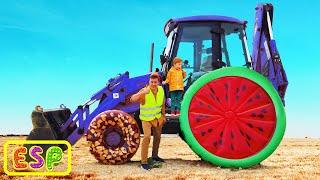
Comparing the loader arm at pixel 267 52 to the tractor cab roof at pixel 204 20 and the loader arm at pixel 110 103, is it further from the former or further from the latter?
the loader arm at pixel 110 103

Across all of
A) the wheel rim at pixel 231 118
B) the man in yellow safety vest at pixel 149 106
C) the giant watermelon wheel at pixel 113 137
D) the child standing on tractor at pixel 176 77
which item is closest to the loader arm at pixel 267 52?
the wheel rim at pixel 231 118

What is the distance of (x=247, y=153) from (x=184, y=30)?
2697 mm

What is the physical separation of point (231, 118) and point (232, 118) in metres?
0.02

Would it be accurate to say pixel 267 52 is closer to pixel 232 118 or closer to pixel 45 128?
pixel 232 118

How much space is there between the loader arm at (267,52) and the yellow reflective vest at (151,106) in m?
2.30

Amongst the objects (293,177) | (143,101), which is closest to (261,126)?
(293,177)

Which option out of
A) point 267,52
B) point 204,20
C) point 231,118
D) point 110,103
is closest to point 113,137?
point 110,103

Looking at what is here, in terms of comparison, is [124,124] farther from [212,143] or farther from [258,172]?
[258,172]

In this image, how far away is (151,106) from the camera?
29.8 feet

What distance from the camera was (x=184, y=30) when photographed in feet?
34.0

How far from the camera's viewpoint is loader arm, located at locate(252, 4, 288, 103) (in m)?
9.79

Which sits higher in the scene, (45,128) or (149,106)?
(149,106)

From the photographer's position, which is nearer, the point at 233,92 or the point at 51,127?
the point at 233,92

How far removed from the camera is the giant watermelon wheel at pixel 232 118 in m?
9.47
